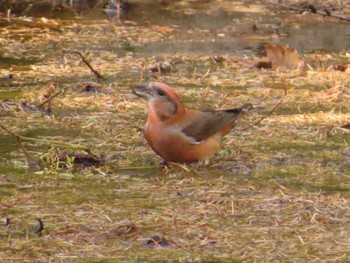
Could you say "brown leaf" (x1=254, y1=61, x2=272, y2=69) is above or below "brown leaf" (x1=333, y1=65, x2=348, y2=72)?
below

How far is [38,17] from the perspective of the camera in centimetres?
1269

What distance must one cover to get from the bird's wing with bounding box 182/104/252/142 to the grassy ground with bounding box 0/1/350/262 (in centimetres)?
20

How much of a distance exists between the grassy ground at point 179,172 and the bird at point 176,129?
0.37ft

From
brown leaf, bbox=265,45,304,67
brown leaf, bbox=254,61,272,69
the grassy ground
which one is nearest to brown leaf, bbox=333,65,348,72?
the grassy ground

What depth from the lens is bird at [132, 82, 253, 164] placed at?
253 inches

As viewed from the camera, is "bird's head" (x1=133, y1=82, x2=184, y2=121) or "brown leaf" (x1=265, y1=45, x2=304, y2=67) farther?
"brown leaf" (x1=265, y1=45, x2=304, y2=67)

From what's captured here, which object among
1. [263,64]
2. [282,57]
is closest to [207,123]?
[263,64]

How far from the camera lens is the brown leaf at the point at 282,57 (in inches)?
391

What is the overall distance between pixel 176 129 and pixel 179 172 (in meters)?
0.27

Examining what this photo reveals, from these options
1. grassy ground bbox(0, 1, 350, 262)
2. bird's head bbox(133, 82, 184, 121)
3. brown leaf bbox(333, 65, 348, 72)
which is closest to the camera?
grassy ground bbox(0, 1, 350, 262)

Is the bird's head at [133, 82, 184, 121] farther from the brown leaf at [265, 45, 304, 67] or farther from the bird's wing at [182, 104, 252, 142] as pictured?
the brown leaf at [265, 45, 304, 67]

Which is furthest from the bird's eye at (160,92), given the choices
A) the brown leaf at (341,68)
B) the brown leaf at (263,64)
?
the brown leaf at (341,68)

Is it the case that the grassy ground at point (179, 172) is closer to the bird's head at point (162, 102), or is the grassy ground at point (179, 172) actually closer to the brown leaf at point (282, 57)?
the brown leaf at point (282, 57)

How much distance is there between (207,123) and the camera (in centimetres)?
671
